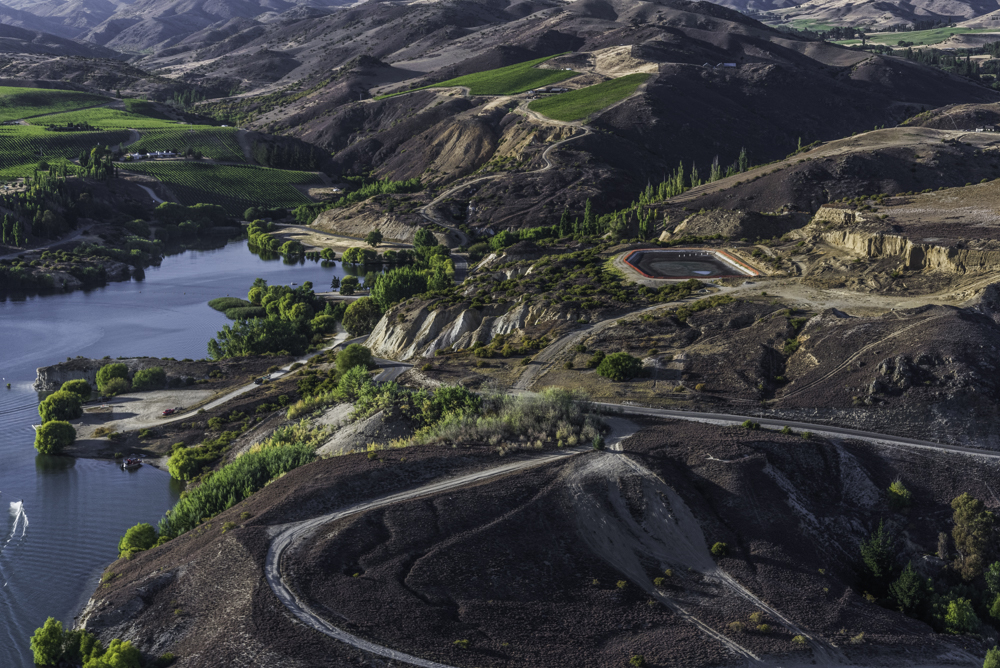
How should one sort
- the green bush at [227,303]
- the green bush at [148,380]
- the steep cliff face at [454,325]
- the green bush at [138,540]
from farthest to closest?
1. the green bush at [227,303]
2. the green bush at [148,380]
3. the steep cliff face at [454,325]
4. the green bush at [138,540]

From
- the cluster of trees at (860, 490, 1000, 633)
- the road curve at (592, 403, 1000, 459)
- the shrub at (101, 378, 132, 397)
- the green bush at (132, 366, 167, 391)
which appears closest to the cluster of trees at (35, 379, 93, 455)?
the shrub at (101, 378, 132, 397)

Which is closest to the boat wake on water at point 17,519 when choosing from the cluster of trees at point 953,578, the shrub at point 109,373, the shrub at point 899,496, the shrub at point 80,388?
the shrub at point 80,388

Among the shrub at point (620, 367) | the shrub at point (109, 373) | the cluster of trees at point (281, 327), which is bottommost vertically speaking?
the cluster of trees at point (281, 327)

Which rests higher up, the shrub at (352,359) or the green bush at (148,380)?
the shrub at (352,359)

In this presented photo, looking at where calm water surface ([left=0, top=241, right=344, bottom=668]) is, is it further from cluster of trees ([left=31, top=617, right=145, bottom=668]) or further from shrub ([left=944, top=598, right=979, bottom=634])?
shrub ([left=944, top=598, right=979, bottom=634])

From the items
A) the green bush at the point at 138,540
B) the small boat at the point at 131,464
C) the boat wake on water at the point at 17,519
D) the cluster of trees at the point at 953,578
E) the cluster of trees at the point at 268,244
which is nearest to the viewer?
the cluster of trees at the point at 953,578

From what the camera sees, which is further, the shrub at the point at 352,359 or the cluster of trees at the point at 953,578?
the shrub at the point at 352,359

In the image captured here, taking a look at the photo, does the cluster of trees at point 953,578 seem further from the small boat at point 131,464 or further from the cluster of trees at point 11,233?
the cluster of trees at point 11,233

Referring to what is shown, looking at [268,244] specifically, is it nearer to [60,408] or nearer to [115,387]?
[115,387]
